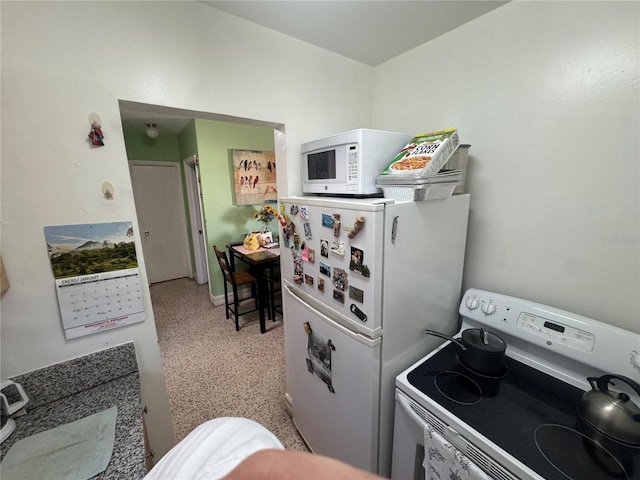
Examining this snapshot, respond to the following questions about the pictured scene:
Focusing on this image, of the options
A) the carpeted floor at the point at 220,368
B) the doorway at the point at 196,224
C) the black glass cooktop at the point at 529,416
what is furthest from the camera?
the doorway at the point at 196,224

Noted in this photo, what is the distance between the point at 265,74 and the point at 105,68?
2.24ft

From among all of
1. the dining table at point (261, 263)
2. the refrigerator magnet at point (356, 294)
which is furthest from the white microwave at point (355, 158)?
the dining table at point (261, 263)

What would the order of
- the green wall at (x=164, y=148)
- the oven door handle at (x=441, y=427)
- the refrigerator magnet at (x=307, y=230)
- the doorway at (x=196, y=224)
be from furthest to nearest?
the doorway at (x=196, y=224)
the green wall at (x=164, y=148)
the refrigerator magnet at (x=307, y=230)
the oven door handle at (x=441, y=427)

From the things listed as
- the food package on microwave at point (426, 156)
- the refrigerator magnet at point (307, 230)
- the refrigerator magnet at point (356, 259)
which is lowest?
the refrigerator magnet at point (356, 259)

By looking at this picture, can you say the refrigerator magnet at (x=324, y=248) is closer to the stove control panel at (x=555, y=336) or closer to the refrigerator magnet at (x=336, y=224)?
the refrigerator magnet at (x=336, y=224)

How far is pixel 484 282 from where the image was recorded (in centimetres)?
142

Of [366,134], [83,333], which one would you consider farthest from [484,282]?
[83,333]

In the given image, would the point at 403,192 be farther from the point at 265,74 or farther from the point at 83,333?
the point at 83,333

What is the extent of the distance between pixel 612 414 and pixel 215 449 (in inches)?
44.9

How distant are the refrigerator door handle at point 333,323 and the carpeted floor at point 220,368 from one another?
0.99 m

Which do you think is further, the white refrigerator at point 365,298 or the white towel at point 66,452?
the white refrigerator at point 365,298

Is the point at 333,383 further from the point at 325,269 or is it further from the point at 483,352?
the point at 483,352

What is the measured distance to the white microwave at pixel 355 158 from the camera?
45.4 inches

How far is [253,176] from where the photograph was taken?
11.6ft
